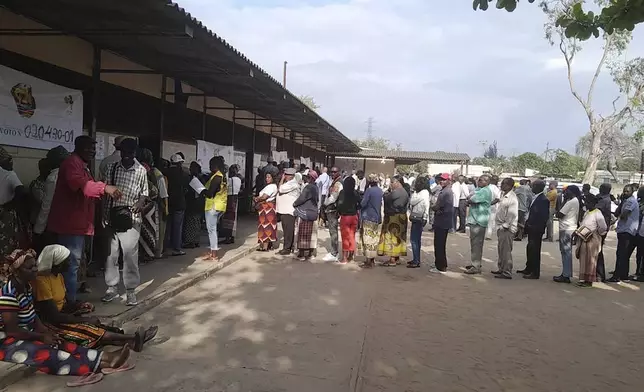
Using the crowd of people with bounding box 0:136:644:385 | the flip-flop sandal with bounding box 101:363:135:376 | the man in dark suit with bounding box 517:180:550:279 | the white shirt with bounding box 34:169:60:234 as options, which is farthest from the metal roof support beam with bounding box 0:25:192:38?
the man in dark suit with bounding box 517:180:550:279

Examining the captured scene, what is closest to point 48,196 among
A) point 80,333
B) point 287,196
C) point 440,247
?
point 80,333

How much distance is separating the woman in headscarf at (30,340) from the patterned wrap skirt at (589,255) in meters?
7.35

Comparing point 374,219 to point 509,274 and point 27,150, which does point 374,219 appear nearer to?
point 509,274

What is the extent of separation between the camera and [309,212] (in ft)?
29.6

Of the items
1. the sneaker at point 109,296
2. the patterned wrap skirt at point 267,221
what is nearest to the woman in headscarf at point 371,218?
the patterned wrap skirt at point 267,221

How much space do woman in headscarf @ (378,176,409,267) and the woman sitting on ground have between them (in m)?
5.53

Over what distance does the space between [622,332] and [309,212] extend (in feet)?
16.6

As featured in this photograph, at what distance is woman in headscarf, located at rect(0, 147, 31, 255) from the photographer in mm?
4855

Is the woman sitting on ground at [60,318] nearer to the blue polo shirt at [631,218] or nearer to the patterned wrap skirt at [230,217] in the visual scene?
the patterned wrap skirt at [230,217]

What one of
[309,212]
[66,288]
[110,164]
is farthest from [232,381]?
[309,212]

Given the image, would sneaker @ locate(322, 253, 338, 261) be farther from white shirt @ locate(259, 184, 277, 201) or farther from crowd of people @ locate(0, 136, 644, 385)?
white shirt @ locate(259, 184, 277, 201)

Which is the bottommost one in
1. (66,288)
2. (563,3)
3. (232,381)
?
(232,381)

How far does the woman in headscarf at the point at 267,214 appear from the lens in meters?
9.60

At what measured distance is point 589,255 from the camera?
8.17 metres
